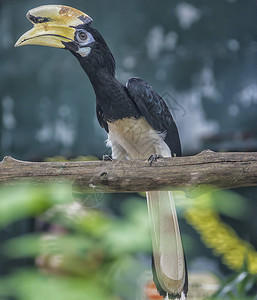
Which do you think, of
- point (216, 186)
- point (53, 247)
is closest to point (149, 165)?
point (216, 186)

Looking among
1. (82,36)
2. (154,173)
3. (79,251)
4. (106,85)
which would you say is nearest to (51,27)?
(82,36)

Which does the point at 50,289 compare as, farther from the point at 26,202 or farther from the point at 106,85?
the point at 106,85

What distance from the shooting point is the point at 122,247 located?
0.48m

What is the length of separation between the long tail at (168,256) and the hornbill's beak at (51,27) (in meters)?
0.53

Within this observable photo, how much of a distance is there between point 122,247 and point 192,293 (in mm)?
1522

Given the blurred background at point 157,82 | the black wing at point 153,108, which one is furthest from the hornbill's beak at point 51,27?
the blurred background at point 157,82

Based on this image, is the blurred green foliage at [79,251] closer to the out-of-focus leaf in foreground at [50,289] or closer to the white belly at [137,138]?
the out-of-focus leaf in foreground at [50,289]

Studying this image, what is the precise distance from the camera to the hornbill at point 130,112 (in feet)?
3.92

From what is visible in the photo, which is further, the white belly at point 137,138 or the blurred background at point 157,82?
the blurred background at point 157,82

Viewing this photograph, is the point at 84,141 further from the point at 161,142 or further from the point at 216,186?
the point at 216,186

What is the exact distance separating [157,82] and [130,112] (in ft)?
2.09

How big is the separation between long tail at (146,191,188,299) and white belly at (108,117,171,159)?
14 cm

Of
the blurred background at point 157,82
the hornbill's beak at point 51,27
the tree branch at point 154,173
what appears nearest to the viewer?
the tree branch at point 154,173

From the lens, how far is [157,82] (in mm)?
1931
